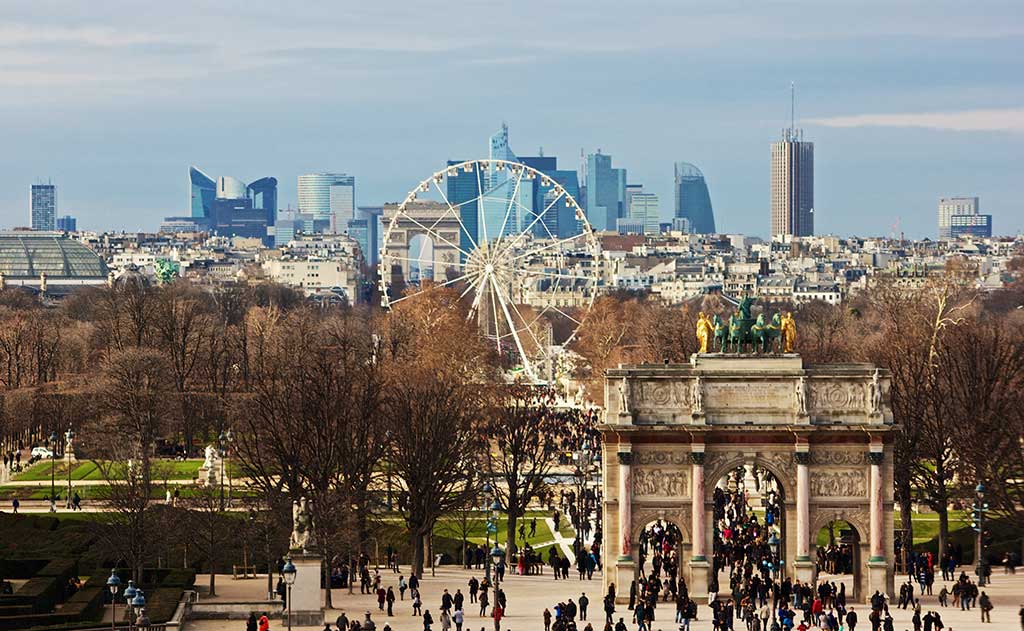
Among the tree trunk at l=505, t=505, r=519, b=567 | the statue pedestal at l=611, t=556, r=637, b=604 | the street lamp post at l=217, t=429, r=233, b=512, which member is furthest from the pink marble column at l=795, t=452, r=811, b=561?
the street lamp post at l=217, t=429, r=233, b=512

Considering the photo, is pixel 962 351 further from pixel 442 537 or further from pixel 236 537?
pixel 236 537

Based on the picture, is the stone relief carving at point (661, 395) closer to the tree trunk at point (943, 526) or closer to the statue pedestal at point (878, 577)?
the statue pedestal at point (878, 577)

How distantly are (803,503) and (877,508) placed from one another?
91.4 inches

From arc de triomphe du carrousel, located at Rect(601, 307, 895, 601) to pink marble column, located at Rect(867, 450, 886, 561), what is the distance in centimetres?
3

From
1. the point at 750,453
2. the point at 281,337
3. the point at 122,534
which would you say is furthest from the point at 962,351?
the point at 281,337

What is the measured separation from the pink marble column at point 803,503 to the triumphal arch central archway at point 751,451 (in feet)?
0.10

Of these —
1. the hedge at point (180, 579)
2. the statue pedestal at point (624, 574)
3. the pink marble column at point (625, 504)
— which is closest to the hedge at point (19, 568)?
the hedge at point (180, 579)

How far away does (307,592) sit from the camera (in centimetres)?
8469

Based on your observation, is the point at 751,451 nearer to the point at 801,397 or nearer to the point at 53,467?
the point at 801,397

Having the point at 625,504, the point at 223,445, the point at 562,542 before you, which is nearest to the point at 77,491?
the point at 223,445

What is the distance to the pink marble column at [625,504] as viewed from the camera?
288 ft

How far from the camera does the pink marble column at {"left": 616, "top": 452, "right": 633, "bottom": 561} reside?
87812 mm

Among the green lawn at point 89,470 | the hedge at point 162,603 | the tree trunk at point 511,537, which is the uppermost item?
the green lawn at point 89,470

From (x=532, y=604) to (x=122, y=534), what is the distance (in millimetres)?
14353
